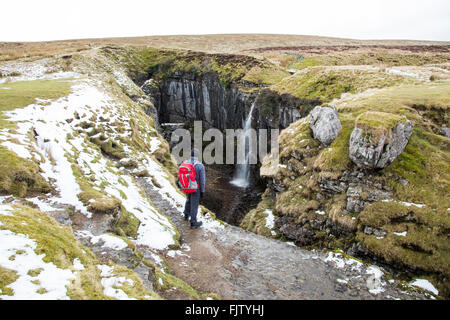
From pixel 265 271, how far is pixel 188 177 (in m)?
5.31

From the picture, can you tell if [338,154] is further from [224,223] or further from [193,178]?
[193,178]

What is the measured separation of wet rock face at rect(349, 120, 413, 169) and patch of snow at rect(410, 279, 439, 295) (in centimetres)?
686

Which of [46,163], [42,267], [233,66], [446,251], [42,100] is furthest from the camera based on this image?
[233,66]

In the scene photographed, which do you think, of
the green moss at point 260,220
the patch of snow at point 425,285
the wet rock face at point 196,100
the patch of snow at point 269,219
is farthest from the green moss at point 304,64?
the patch of snow at point 425,285

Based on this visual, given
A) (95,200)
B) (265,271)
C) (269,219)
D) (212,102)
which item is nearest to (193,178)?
(95,200)

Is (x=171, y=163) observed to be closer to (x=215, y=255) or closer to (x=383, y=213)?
(x=215, y=255)

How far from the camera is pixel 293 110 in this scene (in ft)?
109

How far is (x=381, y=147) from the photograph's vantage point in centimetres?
1666

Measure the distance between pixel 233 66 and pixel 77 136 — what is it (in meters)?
42.5

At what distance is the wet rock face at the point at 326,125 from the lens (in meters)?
21.1

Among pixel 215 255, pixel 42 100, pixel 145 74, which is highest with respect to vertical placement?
pixel 145 74

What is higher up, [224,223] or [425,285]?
[224,223]
